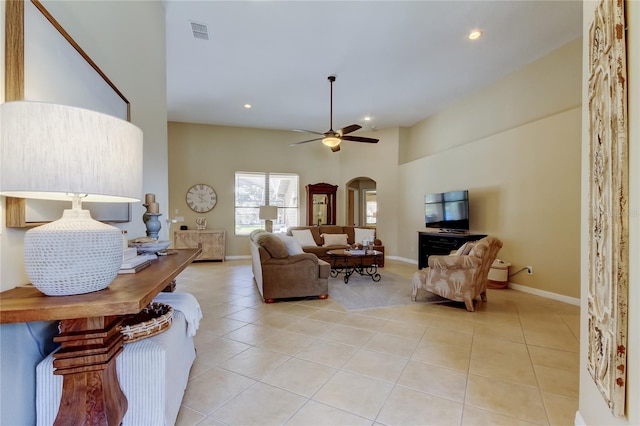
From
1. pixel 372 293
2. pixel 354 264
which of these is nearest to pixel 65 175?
pixel 372 293

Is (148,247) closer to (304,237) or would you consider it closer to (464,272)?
(464,272)

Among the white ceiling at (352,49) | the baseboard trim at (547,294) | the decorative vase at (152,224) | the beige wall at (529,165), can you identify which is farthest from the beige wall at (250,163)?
the decorative vase at (152,224)

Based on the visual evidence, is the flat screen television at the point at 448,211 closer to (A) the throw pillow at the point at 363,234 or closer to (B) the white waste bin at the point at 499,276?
(B) the white waste bin at the point at 499,276

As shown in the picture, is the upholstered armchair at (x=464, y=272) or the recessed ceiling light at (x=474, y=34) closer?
the upholstered armchair at (x=464, y=272)

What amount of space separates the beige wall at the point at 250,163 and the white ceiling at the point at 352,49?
1.35m

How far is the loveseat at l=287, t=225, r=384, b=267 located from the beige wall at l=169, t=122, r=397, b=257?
4.02ft

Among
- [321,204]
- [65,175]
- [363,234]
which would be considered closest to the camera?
Result: [65,175]

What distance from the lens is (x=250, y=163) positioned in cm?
792

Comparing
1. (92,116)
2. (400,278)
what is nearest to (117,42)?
(92,116)

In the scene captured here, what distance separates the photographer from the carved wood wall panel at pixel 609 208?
3.29 feet

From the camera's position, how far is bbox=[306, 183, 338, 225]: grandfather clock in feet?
26.7

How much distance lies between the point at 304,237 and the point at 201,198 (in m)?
3.11

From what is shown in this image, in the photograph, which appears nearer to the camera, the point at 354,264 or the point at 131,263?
the point at 131,263

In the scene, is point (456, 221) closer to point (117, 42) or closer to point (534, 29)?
point (534, 29)
